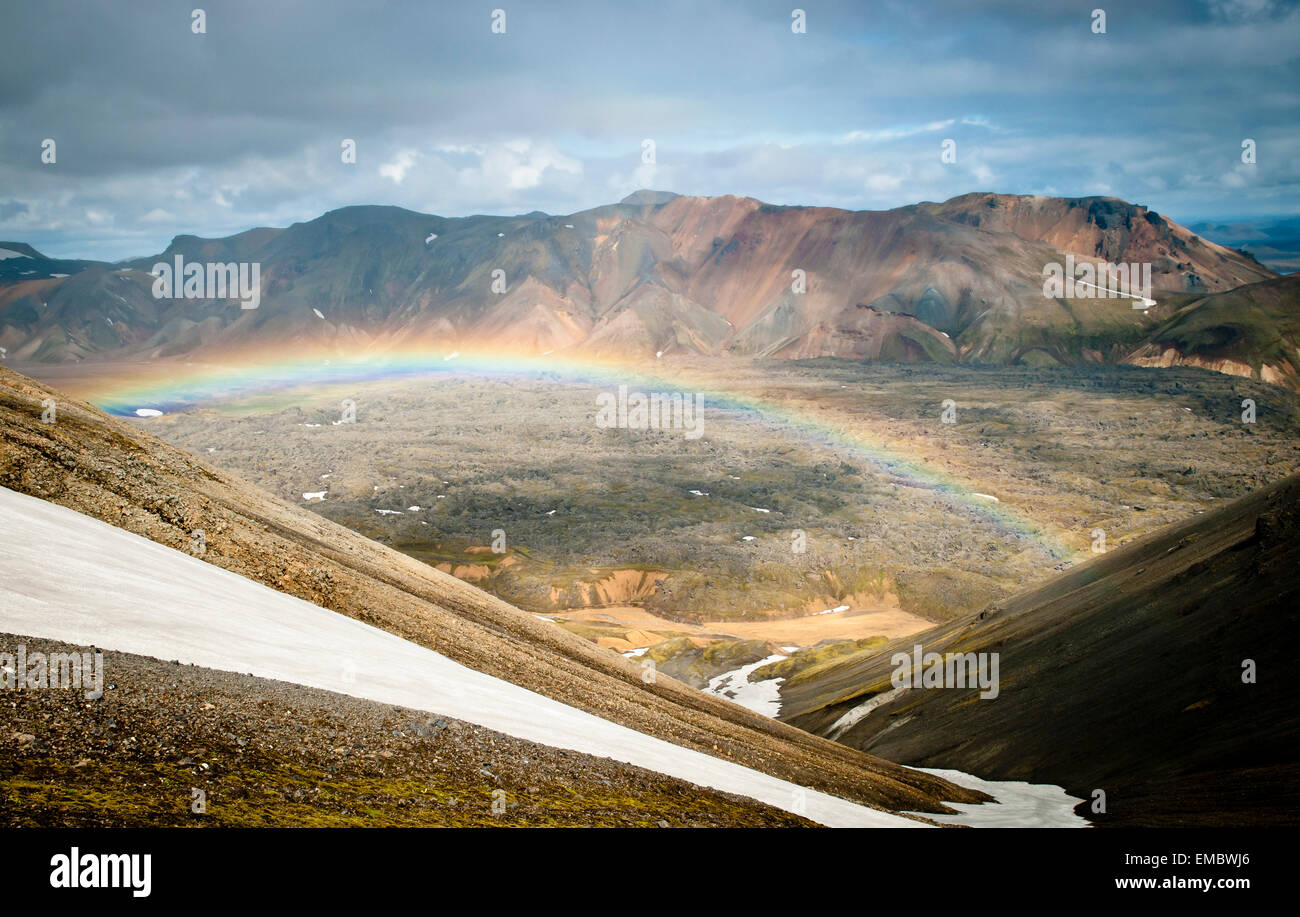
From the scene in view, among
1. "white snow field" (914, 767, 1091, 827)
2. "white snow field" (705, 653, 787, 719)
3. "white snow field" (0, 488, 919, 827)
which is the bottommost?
"white snow field" (705, 653, 787, 719)

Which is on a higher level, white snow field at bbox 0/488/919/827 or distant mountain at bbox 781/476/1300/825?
white snow field at bbox 0/488/919/827

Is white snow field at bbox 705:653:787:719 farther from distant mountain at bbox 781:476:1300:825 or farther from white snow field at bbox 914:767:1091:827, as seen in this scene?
white snow field at bbox 914:767:1091:827

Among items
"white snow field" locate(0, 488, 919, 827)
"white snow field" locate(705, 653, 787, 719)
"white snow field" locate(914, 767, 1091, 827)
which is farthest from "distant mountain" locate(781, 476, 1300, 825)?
"white snow field" locate(0, 488, 919, 827)

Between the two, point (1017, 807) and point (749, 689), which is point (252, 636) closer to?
point (1017, 807)

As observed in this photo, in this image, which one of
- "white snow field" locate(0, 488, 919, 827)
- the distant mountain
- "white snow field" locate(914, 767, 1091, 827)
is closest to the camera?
"white snow field" locate(0, 488, 919, 827)

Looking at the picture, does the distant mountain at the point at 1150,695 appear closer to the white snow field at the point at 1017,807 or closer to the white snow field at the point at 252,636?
the white snow field at the point at 1017,807
